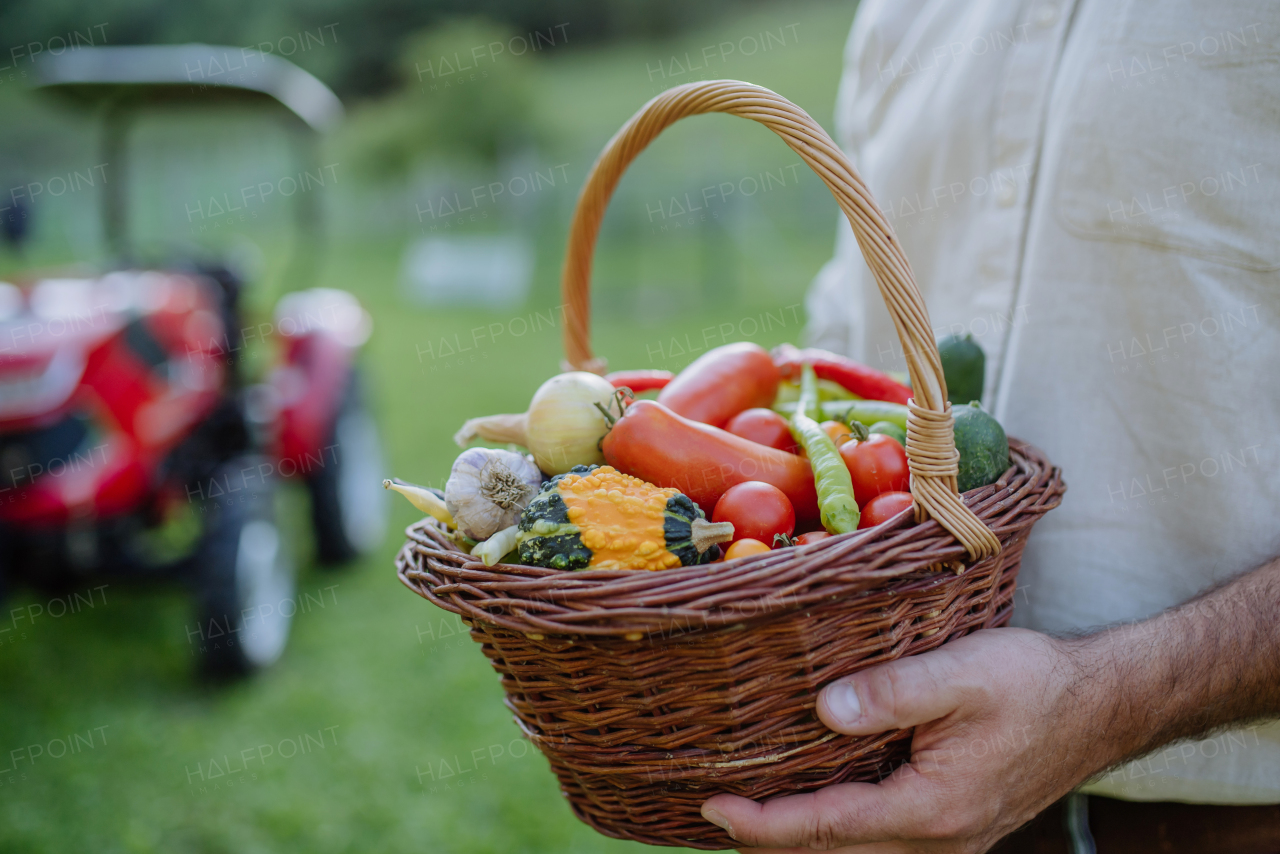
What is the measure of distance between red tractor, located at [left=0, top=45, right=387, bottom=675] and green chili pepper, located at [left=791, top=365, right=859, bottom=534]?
2.66m

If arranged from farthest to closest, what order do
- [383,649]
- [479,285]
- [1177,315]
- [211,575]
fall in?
[479,285], [383,649], [211,575], [1177,315]

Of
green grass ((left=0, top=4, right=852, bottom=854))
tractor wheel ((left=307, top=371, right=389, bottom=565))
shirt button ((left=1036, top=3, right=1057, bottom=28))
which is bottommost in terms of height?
green grass ((left=0, top=4, right=852, bottom=854))

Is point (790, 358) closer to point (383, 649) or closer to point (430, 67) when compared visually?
point (383, 649)

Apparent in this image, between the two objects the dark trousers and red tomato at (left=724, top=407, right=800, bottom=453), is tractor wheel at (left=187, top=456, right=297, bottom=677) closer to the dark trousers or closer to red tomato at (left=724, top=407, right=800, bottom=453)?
red tomato at (left=724, top=407, right=800, bottom=453)

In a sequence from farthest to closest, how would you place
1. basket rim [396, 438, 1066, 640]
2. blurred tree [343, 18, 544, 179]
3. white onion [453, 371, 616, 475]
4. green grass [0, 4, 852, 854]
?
blurred tree [343, 18, 544, 179] → green grass [0, 4, 852, 854] → white onion [453, 371, 616, 475] → basket rim [396, 438, 1066, 640]

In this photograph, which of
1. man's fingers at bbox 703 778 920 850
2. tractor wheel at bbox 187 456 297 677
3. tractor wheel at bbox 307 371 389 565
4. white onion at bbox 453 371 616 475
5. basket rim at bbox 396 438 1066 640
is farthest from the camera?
tractor wheel at bbox 307 371 389 565

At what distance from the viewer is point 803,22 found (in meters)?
21.1

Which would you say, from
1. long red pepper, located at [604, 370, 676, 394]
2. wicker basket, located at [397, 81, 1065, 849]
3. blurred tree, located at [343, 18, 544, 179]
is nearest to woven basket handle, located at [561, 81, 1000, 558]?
wicker basket, located at [397, 81, 1065, 849]

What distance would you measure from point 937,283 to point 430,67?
22.1 m

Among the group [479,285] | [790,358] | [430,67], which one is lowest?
[479,285]

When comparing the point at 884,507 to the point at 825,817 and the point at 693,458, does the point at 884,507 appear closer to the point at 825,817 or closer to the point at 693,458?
the point at 693,458

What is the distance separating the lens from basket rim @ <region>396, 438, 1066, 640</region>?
0.87m

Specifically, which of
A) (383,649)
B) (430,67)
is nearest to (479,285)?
(430,67)

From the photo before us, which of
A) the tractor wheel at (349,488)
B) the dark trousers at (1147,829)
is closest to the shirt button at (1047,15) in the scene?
the dark trousers at (1147,829)
